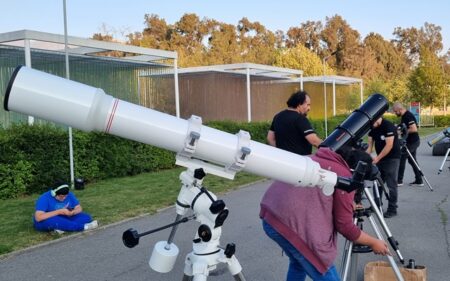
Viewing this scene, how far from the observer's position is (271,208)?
281 centimetres

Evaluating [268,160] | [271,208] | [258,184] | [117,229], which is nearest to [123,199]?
[117,229]

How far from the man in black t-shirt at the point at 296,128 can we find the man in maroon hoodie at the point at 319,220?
110 inches

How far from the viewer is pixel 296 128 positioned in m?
5.52

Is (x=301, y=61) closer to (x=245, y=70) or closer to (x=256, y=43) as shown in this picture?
(x=256, y=43)

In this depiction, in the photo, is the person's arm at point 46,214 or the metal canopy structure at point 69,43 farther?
the metal canopy structure at point 69,43

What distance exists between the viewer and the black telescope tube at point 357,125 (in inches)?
109

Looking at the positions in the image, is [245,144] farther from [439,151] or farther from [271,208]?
[439,151]

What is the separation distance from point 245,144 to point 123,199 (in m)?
7.12

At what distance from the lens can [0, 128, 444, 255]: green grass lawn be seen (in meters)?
6.27

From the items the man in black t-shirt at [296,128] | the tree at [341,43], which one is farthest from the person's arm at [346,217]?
the tree at [341,43]

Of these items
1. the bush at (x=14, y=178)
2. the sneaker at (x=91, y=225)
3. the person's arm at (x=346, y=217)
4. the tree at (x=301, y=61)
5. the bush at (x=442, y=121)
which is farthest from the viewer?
the tree at (x=301, y=61)

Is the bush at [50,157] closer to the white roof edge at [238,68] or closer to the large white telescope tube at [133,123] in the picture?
the large white telescope tube at [133,123]

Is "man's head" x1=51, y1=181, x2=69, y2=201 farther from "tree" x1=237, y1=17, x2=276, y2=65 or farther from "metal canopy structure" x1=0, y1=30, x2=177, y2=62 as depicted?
"tree" x1=237, y1=17, x2=276, y2=65

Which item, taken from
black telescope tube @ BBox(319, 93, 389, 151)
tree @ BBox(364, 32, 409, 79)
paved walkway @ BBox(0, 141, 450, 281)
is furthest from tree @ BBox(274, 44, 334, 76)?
black telescope tube @ BBox(319, 93, 389, 151)
